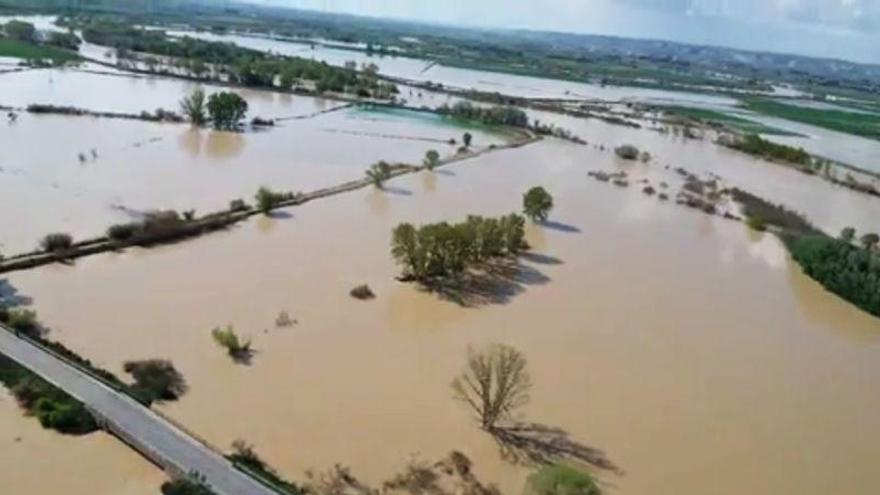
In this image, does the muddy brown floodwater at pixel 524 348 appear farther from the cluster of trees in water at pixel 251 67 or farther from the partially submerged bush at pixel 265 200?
the cluster of trees in water at pixel 251 67

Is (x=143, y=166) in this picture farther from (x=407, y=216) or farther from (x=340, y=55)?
(x=340, y=55)

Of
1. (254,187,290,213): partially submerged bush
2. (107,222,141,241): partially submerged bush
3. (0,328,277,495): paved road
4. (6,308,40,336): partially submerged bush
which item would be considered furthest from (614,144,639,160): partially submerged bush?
(0,328,277,495): paved road

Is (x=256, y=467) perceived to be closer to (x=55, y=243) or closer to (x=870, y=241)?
(x=55, y=243)

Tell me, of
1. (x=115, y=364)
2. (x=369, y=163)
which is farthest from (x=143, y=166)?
(x=115, y=364)

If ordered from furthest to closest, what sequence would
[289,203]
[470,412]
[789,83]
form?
[789,83], [289,203], [470,412]

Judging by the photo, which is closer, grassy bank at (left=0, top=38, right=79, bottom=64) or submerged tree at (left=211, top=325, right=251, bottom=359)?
submerged tree at (left=211, top=325, right=251, bottom=359)

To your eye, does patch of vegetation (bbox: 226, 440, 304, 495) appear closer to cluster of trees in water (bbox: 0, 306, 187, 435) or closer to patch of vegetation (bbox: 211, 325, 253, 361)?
cluster of trees in water (bbox: 0, 306, 187, 435)
